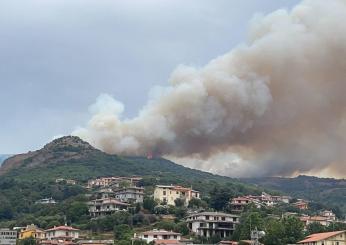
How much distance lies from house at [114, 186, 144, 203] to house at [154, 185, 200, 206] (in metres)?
2.50

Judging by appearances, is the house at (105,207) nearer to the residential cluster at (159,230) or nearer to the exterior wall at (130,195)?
the residential cluster at (159,230)

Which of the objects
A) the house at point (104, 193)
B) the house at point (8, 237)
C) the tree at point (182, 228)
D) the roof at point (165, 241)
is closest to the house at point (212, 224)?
the tree at point (182, 228)

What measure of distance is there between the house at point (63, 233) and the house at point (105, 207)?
10.5 meters

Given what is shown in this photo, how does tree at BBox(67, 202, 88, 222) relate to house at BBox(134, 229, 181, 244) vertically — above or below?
above

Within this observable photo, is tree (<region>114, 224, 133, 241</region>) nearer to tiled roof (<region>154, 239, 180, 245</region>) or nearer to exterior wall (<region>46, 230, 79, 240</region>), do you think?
tiled roof (<region>154, 239, 180, 245</region>)

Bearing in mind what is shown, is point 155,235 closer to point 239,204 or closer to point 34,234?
point 34,234

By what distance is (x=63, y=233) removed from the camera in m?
70.1

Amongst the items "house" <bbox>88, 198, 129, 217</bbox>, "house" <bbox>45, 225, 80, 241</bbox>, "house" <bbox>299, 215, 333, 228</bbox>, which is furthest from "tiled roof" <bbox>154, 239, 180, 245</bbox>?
"house" <bbox>88, 198, 129, 217</bbox>

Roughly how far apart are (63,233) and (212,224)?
15.8 meters

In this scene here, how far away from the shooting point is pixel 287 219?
61.3 metres

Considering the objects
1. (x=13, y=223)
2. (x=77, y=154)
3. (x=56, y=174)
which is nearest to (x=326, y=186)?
(x=77, y=154)

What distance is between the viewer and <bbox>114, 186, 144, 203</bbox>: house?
8829 centimetres

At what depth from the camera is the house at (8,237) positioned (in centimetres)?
6794

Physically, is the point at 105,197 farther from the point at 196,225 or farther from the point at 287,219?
the point at 287,219
